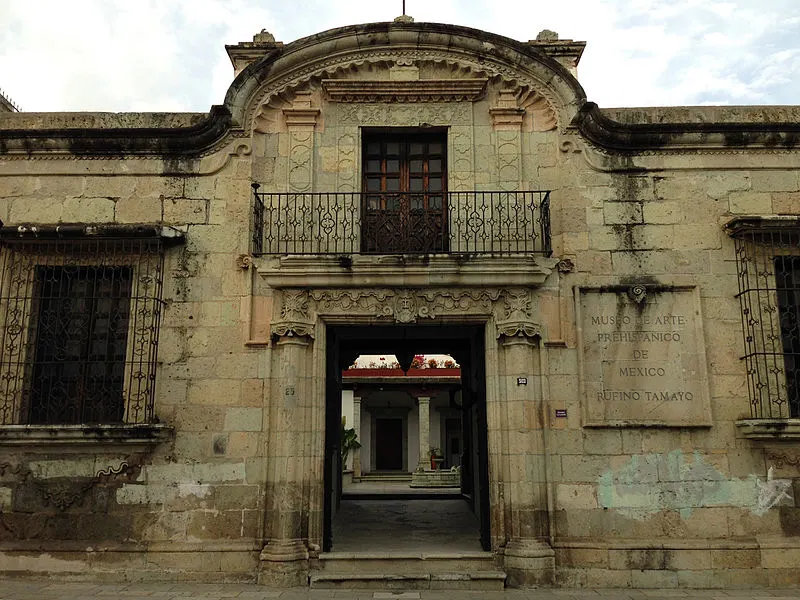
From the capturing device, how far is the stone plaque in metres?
7.18

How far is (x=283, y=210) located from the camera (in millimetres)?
7863

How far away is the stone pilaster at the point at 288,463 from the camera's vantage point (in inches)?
268

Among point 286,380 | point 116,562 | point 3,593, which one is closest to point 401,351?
point 286,380

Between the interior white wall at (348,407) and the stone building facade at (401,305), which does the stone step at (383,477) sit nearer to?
the interior white wall at (348,407)

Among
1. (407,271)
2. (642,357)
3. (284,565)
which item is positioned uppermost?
(407,271)

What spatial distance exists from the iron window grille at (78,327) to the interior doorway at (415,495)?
2208 mm

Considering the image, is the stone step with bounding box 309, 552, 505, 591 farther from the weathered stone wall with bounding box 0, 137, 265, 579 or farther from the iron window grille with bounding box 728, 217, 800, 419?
the iron window grille with bounding box 728, 217, 800, 419

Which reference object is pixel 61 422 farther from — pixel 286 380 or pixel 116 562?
pixel 286 380

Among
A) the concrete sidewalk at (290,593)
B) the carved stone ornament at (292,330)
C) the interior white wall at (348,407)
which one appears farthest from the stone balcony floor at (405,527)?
the interior white wall at (348,407)

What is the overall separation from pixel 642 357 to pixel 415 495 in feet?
25.5

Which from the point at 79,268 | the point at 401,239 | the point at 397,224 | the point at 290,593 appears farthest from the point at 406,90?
the point at 290,593

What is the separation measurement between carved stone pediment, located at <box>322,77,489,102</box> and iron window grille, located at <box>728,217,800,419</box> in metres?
3.53

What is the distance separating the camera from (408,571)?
690cm

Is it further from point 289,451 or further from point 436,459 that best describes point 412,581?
point 436,459
